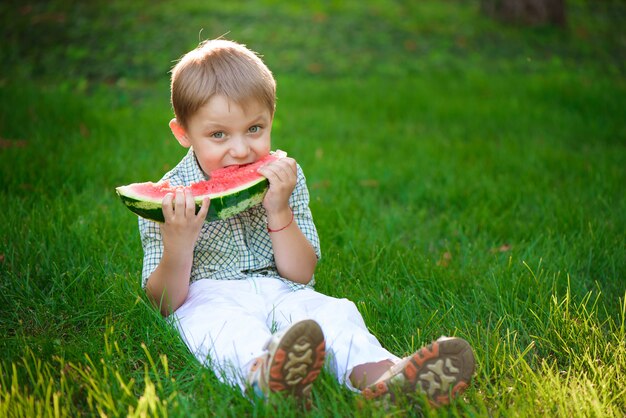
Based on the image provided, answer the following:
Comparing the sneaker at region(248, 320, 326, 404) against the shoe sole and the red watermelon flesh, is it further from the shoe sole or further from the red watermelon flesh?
the red watermelon flesh

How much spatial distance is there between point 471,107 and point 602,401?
5835 millimetres

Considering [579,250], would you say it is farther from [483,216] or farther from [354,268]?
[354,268]

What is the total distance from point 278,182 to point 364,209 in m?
1.97

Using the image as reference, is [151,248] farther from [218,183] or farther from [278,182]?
[278,182]

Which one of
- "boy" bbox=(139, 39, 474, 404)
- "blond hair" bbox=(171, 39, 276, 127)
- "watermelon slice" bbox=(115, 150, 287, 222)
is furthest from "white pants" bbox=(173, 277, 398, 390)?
"blond hair" bbox=(171, 39, 276, 127)

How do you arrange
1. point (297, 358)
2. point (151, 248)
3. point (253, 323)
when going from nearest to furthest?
point (297, 358), point (253, 323), point (151, 248)

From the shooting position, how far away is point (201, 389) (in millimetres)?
2564

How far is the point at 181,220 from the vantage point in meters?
2.68

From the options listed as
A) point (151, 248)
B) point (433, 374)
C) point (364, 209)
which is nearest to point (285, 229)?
point (151, 248)

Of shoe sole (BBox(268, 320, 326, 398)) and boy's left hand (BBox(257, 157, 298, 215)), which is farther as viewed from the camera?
boy's left hand (BBox(257, 157, 298, 215))

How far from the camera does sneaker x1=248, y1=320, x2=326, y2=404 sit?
220 centimetres

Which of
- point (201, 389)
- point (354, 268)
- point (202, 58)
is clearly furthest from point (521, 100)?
point (201, 389)

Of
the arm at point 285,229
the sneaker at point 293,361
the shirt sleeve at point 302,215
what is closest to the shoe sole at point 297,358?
the sneaker at point 293,361

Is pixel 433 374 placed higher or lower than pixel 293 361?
lower
